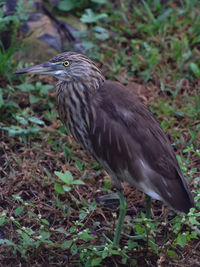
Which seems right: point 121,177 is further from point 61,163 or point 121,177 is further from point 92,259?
point 61,163

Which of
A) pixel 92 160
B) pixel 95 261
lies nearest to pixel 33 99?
pixel 92 160

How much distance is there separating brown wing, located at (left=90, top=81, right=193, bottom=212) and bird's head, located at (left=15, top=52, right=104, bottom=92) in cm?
18

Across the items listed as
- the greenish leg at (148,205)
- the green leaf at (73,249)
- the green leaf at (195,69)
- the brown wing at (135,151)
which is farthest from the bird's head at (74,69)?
the green leaf at (195,69)

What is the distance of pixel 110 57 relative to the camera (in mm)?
4723

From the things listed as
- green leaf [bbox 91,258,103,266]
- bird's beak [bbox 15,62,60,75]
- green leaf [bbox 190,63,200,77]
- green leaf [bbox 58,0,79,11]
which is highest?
bird's beak [bbox 15,62,60,75]

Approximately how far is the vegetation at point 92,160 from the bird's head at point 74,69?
629mm

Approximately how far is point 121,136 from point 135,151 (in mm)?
123

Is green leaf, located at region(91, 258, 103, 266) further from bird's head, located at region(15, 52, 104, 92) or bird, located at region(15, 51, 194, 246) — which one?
bird's head, located at region(15, 52, 104, 92)

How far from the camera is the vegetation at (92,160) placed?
2889 mm

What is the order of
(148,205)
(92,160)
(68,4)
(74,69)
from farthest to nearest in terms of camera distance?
(68,4) → (92,160) → (148,205) → (74,69)

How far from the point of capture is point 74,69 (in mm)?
3021

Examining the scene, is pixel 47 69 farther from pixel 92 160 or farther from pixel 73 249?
pixel 73 249

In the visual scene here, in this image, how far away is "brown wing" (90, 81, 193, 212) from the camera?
282cm

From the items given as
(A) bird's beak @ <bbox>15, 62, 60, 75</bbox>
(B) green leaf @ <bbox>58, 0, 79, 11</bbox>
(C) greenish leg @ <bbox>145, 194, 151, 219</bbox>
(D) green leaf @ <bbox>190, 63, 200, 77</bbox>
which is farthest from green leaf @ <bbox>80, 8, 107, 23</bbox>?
(C) greenish leg @ <bbox>145, 194, 151, 219</bbox>
